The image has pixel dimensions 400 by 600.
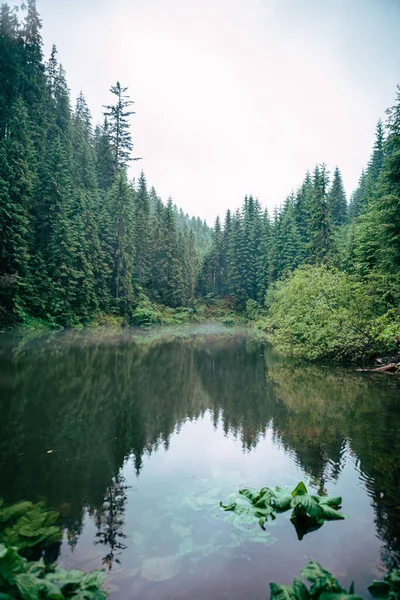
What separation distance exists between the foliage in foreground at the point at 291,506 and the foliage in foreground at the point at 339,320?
318 inches

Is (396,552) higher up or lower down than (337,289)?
lower down

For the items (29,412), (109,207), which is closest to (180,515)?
(29,412)

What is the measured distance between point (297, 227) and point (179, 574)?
173 feet

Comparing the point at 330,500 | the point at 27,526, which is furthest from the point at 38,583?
the point at 330,500

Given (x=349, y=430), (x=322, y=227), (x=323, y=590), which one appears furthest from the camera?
(x=322, y=227)

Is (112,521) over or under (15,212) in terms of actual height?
under

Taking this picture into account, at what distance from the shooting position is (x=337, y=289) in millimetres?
18922

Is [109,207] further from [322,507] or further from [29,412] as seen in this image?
[322,507]

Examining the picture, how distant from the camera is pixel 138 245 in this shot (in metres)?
50.6

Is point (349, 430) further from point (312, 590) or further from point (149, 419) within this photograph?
point (312, 590)

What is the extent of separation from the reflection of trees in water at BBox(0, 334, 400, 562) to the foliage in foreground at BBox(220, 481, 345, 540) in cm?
66

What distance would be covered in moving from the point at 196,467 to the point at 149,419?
2909mm

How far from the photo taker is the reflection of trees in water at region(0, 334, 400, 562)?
557cm

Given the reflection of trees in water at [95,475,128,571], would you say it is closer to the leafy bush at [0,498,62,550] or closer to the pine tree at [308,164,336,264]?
the leafy bush at [0,498,62,550]
